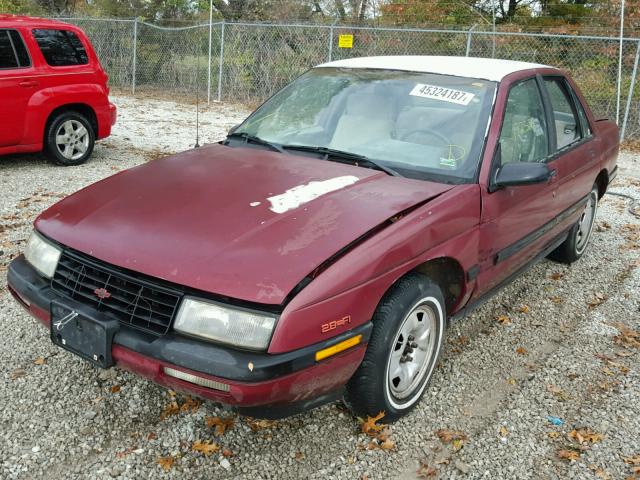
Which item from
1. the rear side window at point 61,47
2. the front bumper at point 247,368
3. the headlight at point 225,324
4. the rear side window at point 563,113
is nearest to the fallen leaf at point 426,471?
the front bumper at point 247,368

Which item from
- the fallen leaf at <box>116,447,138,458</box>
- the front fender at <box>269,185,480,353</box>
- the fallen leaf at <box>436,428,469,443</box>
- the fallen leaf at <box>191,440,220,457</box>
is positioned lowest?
the fallen leaf at <box>116,447,138,458</box>

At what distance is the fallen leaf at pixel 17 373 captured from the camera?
10.7 ft

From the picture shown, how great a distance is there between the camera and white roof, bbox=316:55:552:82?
3742mm

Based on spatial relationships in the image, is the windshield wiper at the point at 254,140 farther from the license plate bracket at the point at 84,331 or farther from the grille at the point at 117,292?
the license plate bracket at the point at 84,331

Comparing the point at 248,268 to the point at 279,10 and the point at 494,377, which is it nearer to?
the point at 494,377

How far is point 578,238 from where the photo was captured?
5.35m

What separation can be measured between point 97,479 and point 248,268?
1111 mm

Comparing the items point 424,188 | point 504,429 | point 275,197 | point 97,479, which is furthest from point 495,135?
point 97,479

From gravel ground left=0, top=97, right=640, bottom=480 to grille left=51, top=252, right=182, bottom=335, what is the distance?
660 millimetres

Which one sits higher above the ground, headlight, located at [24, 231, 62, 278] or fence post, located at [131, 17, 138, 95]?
fence post, located at [131, 17, 138, 95]

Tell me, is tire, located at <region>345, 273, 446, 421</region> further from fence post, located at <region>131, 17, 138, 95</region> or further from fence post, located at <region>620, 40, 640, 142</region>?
fence post, located at <region>131, 17, 138, 95</region>

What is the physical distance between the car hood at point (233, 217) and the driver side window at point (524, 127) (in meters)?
0.68

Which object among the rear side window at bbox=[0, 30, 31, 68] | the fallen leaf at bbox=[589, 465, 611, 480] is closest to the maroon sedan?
the fallen leaf at bbox=[589, 465, 611, 480]

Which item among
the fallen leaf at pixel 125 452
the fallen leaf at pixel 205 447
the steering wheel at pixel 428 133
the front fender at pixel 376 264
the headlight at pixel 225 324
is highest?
the steering wheel at pixel 428 133
